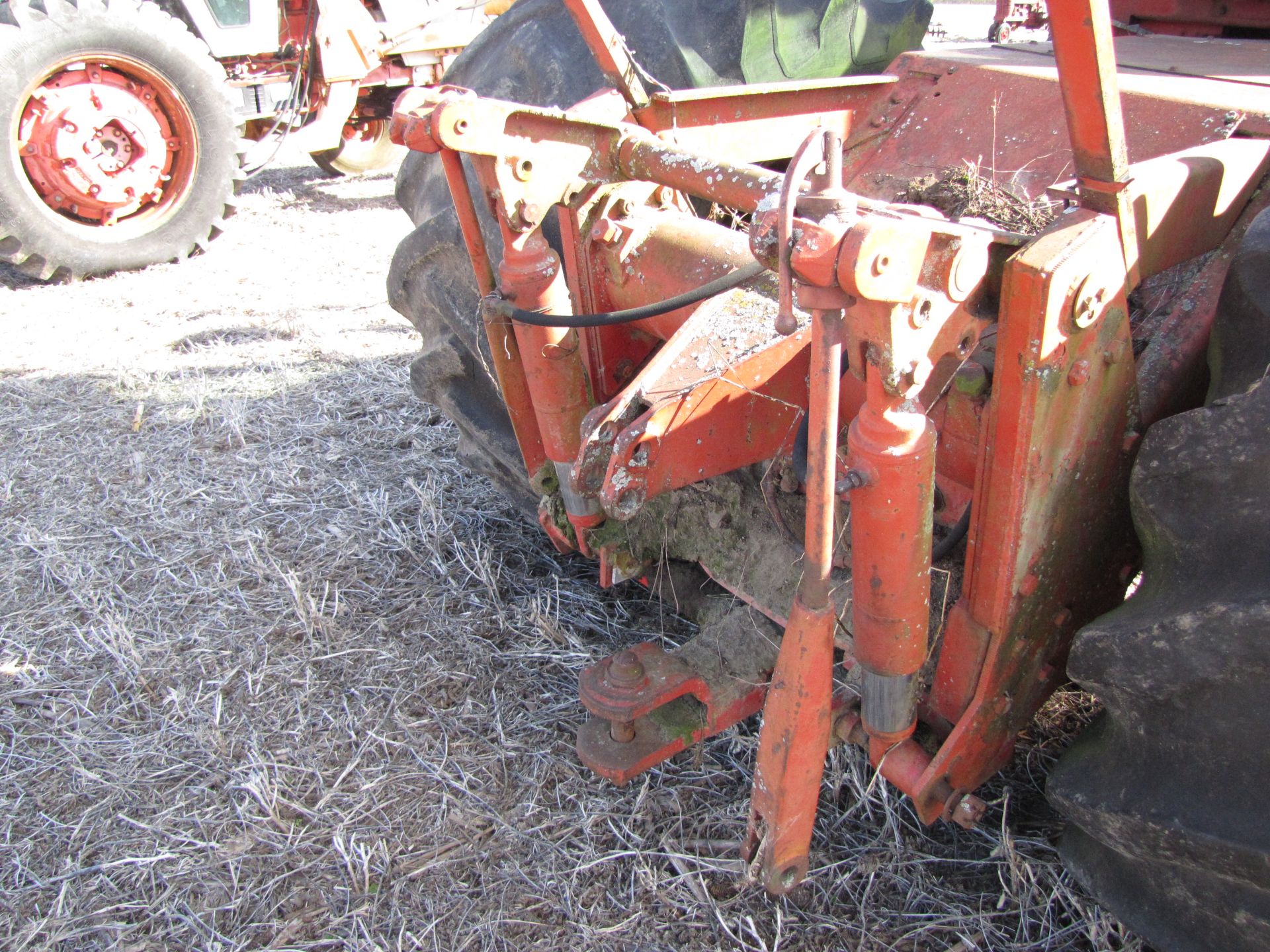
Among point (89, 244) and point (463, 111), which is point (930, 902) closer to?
point (463, 111)

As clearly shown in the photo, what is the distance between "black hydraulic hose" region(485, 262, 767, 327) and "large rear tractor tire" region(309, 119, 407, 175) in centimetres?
606

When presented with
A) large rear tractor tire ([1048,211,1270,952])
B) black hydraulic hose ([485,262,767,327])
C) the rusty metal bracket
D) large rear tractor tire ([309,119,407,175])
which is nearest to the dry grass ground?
the rusty metal bracket

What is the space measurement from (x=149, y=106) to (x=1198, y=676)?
5.68m

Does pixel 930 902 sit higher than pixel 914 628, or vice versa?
pixel 914 628

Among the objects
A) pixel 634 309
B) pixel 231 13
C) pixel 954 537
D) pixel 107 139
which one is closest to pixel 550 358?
pixel 634 309

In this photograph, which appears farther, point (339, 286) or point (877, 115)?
point (339, 286)

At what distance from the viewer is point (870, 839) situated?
170cm

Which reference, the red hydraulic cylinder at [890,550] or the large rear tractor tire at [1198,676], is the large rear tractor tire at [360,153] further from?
the large rear tractor tire at [1198,676]

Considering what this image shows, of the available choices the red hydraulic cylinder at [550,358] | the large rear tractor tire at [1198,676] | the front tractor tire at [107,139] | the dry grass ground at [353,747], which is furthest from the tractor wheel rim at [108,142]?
the large rear tractor tire at [1198,676]

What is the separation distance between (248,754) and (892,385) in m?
1.60

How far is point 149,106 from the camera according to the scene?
5.19 meters

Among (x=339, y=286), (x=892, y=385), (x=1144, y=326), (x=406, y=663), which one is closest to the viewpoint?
(x=892, y=385)

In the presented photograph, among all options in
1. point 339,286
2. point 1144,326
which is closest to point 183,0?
point 339,286

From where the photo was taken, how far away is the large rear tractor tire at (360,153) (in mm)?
7125
